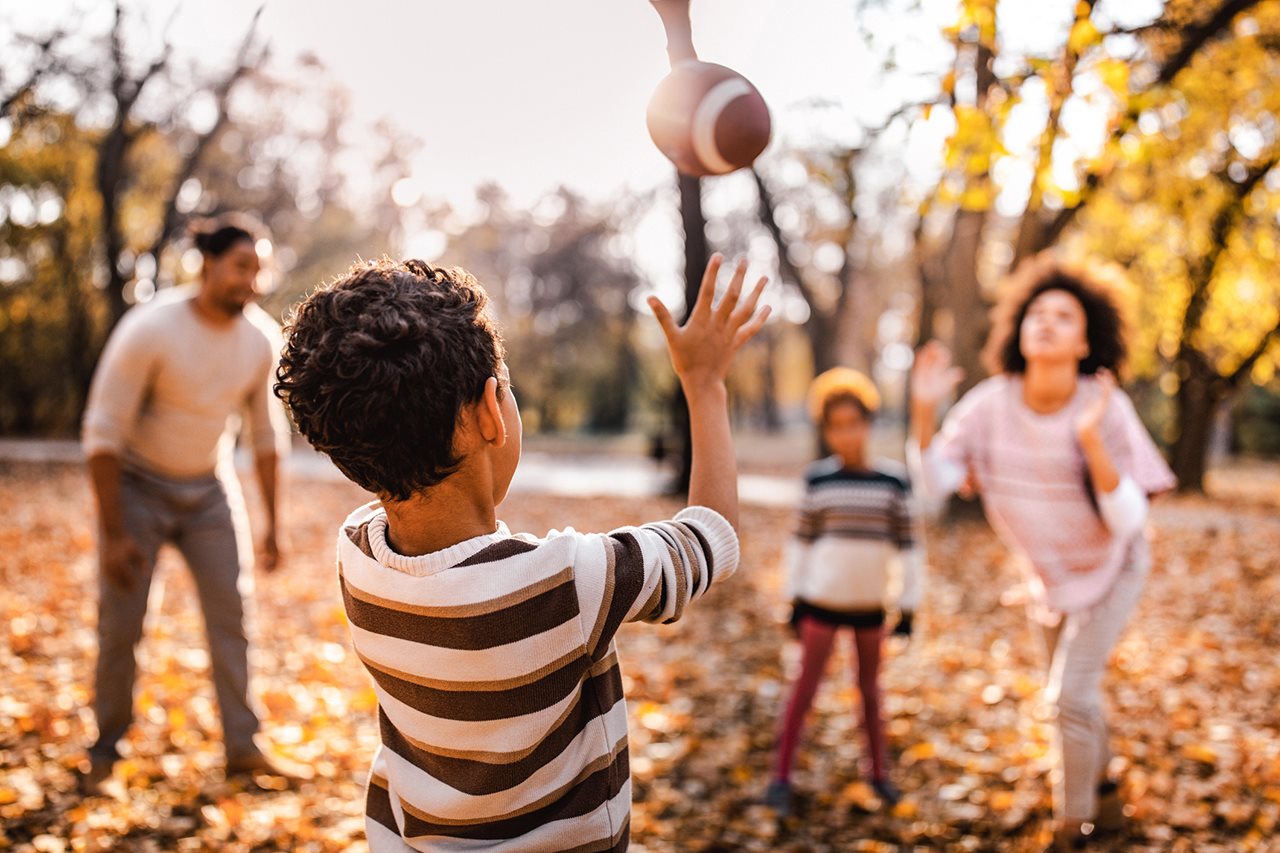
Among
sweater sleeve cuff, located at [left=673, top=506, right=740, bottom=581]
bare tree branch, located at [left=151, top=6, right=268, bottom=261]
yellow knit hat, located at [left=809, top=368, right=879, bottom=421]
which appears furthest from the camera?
bare tree branch, located at [left=151, top=6, right=268, bottom=261]

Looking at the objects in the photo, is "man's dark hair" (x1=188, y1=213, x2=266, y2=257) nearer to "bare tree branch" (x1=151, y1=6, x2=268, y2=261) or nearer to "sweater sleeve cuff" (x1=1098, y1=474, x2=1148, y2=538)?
"sweater sleeve cuff" (x1=1098, y1=474, x2=1148, y2=538)

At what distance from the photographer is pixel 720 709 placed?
5648 mm

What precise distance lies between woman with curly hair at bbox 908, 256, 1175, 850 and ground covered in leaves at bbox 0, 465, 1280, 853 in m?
0.43

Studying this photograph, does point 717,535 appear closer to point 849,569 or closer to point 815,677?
point 849,569

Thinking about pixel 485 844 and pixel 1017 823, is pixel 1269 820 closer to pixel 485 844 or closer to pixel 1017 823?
pixel 1017 823

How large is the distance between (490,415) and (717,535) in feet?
1.56

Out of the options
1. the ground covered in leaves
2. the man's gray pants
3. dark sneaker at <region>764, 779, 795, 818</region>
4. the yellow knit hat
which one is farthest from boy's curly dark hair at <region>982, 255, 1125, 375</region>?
the man's gray pants

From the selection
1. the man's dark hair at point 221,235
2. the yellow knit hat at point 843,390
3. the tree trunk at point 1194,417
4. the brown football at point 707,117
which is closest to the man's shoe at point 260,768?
the man's dark hair at point 221,235

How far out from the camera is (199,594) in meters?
4.26

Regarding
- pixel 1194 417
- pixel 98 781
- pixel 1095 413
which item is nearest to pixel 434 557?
pixel 1095 413

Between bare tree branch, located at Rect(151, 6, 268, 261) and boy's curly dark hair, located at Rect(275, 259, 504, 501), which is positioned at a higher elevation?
bare tree branch, located at Rect(151, 6, 268, 261)

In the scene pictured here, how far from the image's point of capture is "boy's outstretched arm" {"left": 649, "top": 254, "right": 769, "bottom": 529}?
1813 mm

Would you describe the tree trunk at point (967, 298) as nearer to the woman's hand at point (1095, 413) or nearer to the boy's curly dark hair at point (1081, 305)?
the boy's curly dark hair at point (1081, 305)

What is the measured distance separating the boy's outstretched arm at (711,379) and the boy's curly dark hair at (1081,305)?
100 inches
